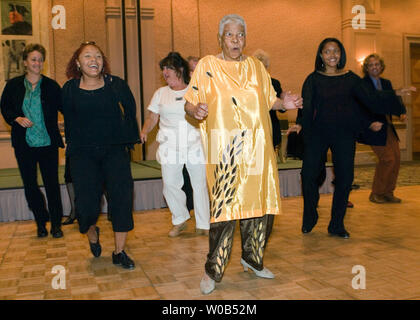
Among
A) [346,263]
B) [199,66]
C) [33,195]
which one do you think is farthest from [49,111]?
[346,263]

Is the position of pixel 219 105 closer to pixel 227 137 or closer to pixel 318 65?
pixel 227 137

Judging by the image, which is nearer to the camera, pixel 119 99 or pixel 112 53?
pixel 119 99

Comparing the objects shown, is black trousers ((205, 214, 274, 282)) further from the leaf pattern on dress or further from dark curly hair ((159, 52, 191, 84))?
dark curly hair ((159, 52, 191, 84))

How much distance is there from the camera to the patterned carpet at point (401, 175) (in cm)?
691

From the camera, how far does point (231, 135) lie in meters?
2.51

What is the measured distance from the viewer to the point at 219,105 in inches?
98.3

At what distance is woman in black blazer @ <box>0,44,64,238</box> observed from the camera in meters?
4.00

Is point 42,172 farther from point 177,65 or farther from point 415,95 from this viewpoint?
point 415,95

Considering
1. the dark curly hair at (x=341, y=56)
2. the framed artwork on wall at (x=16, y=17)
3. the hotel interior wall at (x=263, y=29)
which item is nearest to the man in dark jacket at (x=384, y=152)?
the dark curly hair at (x=341, y=56)

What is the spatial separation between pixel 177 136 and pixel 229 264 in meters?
1.22

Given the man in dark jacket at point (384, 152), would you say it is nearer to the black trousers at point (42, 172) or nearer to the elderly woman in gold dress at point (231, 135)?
the elderly woman in gold dress at point (231, 135)

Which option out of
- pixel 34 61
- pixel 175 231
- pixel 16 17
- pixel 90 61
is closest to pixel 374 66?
pixel 175 231

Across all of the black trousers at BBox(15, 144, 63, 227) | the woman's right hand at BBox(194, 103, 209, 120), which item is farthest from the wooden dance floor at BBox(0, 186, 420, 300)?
the woman's right hand at BBox(194, 103, 209, 120)
